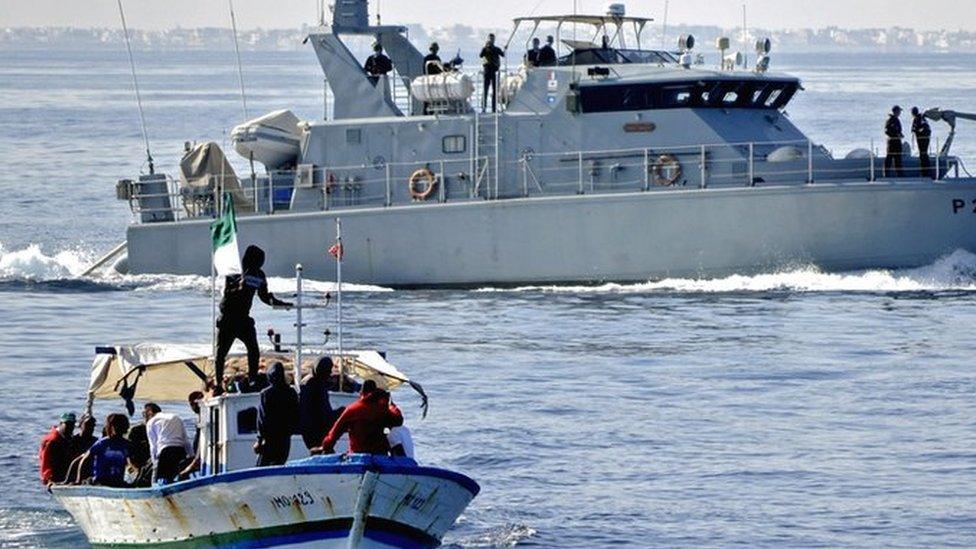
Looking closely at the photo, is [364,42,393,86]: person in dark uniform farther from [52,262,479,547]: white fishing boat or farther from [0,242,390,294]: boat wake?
[52,262,479,547]: white fishing boat

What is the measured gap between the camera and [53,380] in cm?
3297

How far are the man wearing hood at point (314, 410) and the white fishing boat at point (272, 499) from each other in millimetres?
230

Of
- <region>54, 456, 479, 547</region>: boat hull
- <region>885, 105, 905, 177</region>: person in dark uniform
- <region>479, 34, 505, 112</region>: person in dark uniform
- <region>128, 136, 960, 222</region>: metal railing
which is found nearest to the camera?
<region>54, 456, 479, 547</region>: boat hull

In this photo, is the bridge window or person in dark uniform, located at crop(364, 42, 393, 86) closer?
the bridge window

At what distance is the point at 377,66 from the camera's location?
1609 inches

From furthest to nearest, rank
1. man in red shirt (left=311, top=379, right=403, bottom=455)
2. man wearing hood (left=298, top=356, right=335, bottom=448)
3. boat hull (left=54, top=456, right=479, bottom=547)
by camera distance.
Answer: man wearing hood (left=298, top=356, right=335, bottom=448), man in red shirt (left=311, top=379, right=403, bottom=455), boat hull (left=54, top=456, right=479, bottom=547)

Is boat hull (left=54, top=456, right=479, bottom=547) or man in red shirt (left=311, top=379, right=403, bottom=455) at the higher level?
man in red shirt (left=311, top=379, right=403, bottom=455)

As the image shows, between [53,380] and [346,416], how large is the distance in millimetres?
13469

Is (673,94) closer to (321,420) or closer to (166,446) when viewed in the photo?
(166,446)

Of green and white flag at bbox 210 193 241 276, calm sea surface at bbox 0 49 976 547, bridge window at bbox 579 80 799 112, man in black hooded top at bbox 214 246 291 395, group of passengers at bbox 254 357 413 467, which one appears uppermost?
bridge window at bbox 579 80 799 112

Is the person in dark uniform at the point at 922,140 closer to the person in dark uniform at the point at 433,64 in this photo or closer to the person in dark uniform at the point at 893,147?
the person in dark uniform at the point at 893,147

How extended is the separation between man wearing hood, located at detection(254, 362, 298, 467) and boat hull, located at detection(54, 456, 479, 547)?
1.77 ft

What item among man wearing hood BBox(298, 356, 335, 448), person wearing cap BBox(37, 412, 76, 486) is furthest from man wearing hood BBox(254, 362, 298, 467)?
person wearing cap BBox(37, 412, 76, 486)

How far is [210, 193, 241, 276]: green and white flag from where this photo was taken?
22.4 m
